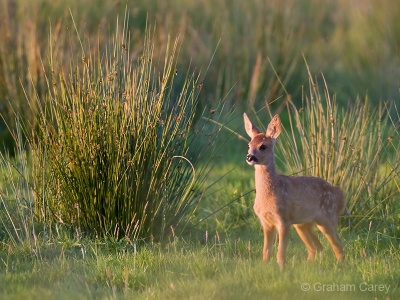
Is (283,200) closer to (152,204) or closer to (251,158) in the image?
(251,158)

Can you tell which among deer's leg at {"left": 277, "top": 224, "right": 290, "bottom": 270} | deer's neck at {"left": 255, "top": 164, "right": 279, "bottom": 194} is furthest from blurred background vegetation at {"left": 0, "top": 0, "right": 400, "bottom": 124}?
deer's leg at {"left": 277, "top": 224, "right": 290, "bottom": 270}

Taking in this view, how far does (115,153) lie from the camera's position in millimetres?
5785

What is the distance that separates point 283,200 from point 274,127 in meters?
0.48

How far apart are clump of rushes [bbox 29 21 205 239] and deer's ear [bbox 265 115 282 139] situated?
0.58 m

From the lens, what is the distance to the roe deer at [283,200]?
5297 mm

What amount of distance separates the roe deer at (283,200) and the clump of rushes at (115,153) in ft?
2.03

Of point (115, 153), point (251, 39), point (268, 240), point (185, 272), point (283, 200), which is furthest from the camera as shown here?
point (251, 39)

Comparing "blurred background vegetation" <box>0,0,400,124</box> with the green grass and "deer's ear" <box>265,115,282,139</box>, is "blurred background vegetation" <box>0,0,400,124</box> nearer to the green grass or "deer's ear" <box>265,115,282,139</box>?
the green grass

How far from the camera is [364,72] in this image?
469 inches

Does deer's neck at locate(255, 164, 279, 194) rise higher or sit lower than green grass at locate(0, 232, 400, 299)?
higher

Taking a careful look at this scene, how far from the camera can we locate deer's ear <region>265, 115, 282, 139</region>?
5434mm

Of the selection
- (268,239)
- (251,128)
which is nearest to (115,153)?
(251,128)

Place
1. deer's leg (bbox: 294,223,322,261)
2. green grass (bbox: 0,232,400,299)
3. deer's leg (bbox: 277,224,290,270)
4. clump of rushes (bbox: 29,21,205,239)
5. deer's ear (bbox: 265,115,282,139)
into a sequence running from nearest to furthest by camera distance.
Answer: green grass (bbox: 0,232,400,299) → deer's leg (bbox: 277,224,290,270) → deer's ear (bbox: 265,115,282,139) → deer's leg (bbox: 294,223,322,261) → clump of rushes (bbox: 29,21,205,239)

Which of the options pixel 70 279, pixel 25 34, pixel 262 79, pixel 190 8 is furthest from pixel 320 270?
pixel 190 8
